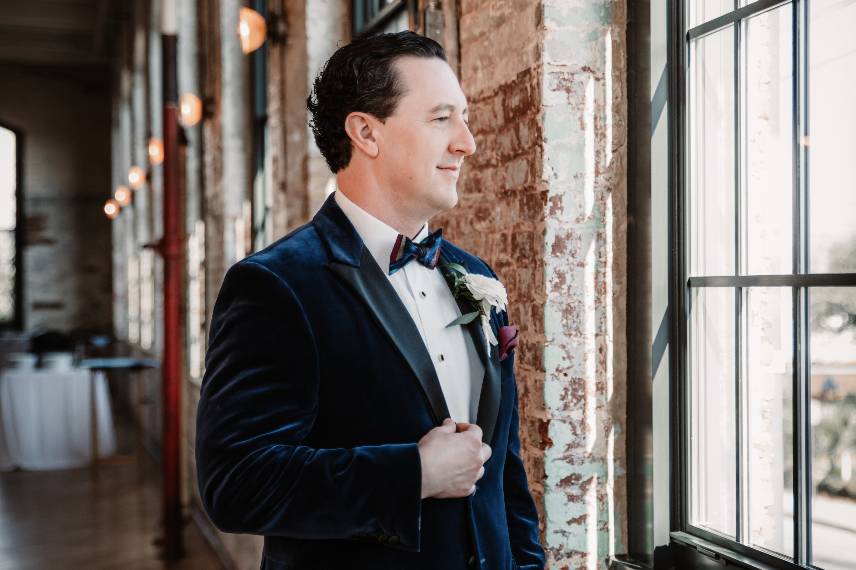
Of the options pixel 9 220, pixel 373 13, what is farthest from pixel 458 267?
pixel 9 220

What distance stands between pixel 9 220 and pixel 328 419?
1518 centimetres

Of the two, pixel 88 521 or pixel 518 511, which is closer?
pixel 518 511

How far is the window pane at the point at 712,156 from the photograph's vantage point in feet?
6.15

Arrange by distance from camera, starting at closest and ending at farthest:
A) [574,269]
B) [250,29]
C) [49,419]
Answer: [574,269] → [250,29] → [49,419]

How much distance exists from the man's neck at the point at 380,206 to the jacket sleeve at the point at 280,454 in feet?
0.81

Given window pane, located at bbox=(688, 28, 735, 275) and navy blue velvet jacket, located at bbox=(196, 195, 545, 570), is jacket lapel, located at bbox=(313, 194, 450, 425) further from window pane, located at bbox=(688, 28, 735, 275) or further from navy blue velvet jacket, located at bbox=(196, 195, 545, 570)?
window pane, located at bbox=(688, 28, 735, 275)

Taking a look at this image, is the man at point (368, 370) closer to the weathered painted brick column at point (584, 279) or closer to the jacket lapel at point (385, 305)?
the jacket lapel at point (385, 305)

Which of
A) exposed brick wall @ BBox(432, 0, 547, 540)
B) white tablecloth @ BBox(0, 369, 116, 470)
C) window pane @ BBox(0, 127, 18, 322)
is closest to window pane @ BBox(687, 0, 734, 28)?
exposed brick wall @ BBox(432, 0, 547, 540)

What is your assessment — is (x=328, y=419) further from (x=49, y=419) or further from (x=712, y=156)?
(x=49, y=419)

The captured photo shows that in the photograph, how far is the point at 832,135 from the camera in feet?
5.31

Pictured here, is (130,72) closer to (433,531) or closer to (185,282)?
(185,282)

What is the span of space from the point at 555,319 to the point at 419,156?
0.81m

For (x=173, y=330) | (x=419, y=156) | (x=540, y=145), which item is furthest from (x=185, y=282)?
(x=419, y=156)

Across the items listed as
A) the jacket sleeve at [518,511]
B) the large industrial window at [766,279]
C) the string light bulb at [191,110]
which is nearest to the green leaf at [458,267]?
the jacket sleeve at [518,511]
